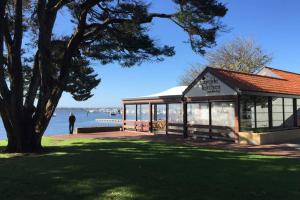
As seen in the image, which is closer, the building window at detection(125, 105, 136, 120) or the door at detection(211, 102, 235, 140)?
the door at detection(211, 102, 235, 140)

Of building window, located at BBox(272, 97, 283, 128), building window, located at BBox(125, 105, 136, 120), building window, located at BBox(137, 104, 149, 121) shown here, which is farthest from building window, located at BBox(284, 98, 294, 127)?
building window, located at BBox(125, 105, 136, 120)

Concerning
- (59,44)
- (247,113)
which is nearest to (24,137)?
(59,44)

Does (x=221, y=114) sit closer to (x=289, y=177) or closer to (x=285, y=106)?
(x=285, y=106)

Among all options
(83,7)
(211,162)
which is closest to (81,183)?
(211,162)

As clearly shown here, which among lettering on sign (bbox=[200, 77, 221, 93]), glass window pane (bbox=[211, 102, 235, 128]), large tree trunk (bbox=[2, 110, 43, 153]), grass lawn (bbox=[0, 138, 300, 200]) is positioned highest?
lettering on sign (bbox=[200, 77, 221, 93])

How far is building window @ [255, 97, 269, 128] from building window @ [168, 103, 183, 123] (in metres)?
5.33

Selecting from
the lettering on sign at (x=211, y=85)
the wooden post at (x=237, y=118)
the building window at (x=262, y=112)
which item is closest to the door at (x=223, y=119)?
the wooden post at (x=237, y=118)

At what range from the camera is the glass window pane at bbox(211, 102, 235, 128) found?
2212cm

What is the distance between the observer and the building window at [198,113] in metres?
24.0

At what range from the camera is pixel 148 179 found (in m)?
8.76

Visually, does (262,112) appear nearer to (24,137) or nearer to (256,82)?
(256,82)

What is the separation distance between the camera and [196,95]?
24234 millimetres

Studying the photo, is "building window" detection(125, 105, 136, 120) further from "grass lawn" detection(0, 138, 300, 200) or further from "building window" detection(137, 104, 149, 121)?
"grass lawn" detection(0, 138, 300, 200)

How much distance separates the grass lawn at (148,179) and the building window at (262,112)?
11.4m
